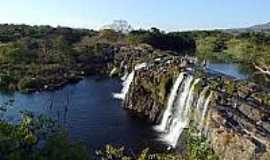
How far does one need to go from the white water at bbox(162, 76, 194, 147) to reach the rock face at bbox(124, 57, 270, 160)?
4.34 ft

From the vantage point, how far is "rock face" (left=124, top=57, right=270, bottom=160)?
2983cm

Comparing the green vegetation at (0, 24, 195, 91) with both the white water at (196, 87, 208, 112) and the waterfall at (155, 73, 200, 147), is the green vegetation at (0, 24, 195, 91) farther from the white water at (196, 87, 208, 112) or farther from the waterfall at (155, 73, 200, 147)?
the white water at (196, 87, 208, 112)

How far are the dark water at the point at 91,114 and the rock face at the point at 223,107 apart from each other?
8.44ft

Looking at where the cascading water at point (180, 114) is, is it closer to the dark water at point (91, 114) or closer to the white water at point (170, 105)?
the white water at point (170, 105)

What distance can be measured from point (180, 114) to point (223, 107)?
758 centimetres

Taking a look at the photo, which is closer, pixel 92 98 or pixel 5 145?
pixel 5 145

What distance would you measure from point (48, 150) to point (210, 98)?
65.6 ft

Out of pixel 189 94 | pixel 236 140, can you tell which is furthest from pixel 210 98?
pixel 236 140

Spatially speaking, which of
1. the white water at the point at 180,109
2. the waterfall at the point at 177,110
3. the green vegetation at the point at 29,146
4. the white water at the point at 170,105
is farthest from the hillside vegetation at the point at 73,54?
the green vegetation at the point at 29,146

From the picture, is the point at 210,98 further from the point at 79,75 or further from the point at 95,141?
the point at 79,75

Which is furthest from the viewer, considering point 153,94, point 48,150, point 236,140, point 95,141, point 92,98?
point 92,98

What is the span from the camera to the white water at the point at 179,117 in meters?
39.7

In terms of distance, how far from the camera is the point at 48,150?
21391mm

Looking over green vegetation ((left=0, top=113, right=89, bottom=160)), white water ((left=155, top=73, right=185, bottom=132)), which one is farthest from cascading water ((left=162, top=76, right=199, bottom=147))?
green vegetation ((left=0, top=113, right=89, bottom=160))
